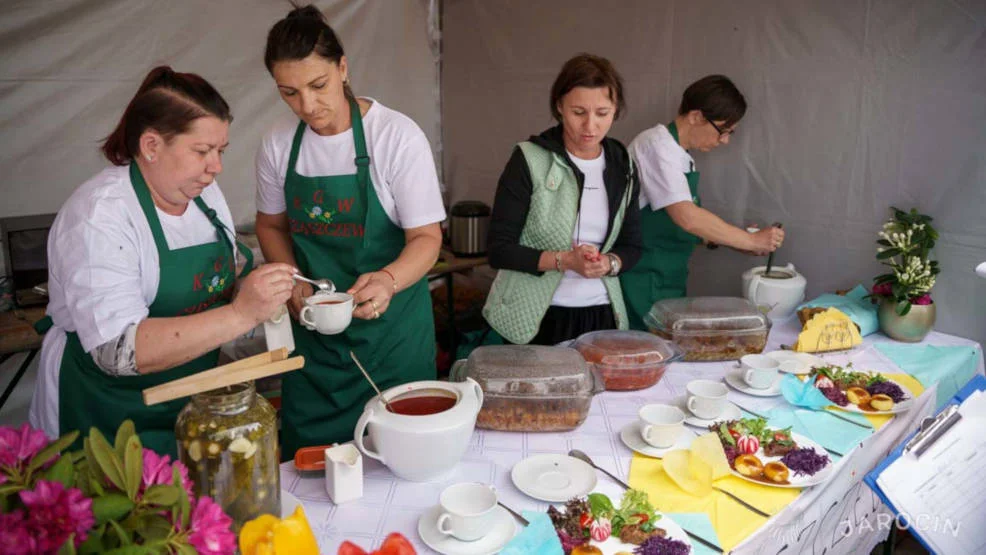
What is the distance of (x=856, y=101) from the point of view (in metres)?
2.95

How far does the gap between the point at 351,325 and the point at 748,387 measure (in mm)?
1223

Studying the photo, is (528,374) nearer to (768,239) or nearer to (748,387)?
A: (748,387)

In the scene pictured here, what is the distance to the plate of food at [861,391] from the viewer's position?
6.59 ft

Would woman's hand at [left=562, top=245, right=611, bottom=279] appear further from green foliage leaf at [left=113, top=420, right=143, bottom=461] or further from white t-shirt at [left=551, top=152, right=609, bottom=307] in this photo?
green foliage leaf at [left=113, top=420, right=143, bottom=461]

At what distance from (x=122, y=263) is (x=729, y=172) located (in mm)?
2745

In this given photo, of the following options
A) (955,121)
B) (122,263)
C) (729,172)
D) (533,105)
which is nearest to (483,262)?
(533,105)

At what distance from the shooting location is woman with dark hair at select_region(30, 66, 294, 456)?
4.99 feet

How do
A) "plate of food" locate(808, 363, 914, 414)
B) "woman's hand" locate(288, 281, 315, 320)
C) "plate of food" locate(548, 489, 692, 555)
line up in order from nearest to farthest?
"plate of food" locate(548, 489, 692, 555), "plate of food" locate(808, 363, 914, 414), "woman's hand" locate(288, 281, 315, 320)

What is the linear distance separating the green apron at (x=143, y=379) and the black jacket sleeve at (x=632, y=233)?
1.47 meters

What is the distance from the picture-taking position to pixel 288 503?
1.47m

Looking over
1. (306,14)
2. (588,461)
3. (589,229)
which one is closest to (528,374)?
(588,461)

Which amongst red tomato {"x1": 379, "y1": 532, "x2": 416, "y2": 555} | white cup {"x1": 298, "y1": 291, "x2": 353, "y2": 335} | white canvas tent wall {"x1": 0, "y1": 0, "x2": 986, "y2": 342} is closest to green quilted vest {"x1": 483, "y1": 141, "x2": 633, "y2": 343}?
white cup {"x1": 298, "y1": 291, "x2": 353, "y2": 335}

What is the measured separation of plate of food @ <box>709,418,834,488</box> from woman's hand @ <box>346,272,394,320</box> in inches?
36.9

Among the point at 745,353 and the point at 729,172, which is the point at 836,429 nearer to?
the point at 745,353
